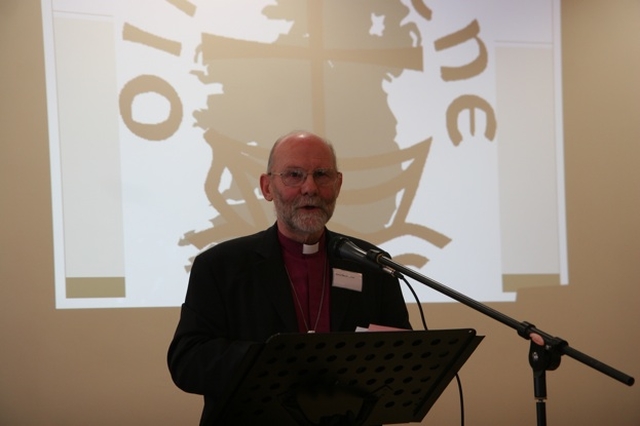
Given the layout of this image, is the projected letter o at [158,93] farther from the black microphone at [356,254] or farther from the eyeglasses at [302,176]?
the black microphone at [356,254]

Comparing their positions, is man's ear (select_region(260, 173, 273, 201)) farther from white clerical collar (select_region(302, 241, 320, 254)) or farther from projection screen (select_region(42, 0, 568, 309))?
projection screen (select_region(42, 0, 568, 309))

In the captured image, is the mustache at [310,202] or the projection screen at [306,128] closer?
the mustache at [310,202]

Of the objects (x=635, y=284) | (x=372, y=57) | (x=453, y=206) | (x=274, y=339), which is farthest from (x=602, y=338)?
(x=274, y=339)

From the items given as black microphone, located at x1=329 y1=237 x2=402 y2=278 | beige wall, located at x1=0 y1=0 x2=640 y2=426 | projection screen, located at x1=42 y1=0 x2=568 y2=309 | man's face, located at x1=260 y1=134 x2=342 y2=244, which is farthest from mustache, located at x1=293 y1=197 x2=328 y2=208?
beige wall, located at x1=0 y1=0 x2=640 y2=426

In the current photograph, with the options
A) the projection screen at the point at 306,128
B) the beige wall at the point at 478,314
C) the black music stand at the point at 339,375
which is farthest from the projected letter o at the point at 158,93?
the black music stand at the point at 339,375

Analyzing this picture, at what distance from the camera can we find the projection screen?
4219mm

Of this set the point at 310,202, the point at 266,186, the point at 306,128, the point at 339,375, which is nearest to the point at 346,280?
the point at 310,202

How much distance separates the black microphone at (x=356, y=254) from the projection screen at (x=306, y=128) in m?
1.99

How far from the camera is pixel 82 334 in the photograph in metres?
4.20

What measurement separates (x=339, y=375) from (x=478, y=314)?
9.39 feet

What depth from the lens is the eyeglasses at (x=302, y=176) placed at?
2.85 m

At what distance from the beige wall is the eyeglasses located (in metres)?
1.70

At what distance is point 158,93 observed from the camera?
Answer: 4.31 m

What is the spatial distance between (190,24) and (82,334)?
1693 mm
